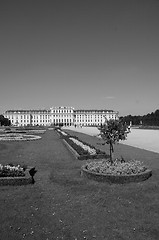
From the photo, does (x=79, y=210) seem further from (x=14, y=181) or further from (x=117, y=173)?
(x=14, y=181)

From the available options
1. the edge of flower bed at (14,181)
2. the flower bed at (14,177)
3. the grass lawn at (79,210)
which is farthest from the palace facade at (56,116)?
the grass lawn at (79,210)

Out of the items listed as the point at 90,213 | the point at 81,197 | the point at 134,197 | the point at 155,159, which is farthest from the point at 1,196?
the point at 155,159

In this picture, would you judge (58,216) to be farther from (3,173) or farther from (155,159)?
(155,159)

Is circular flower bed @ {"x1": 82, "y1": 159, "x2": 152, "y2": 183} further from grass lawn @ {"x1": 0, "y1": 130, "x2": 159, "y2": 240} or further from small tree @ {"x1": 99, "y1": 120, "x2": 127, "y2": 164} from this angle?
small tree @ {"x1": 99, "y1": 120, "x2": 127, "y2": 164}

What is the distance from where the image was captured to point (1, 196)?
706 centimetres

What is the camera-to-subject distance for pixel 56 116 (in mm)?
163750

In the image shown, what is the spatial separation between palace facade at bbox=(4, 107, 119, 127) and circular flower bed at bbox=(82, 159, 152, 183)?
153m

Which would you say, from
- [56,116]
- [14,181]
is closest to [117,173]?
[14,181]

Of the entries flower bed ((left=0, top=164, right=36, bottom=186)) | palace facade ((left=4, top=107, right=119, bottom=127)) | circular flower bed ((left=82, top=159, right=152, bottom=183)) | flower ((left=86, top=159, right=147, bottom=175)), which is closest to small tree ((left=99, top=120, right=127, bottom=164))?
flower ((left=86, top=159, right=147, bottom=175))

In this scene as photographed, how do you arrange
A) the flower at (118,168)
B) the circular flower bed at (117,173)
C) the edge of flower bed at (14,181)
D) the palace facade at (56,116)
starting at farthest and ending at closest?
the palace facade at (56,116)
the flower at (118,168)
the circular flower bed at (117,173)
the edge of flower bed at (14,181)

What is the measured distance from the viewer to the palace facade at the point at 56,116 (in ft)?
537

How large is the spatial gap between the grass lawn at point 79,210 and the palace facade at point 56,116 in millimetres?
154283

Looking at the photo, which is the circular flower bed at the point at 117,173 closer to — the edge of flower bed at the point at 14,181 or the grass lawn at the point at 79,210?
the grass lawn at the point at 79,210

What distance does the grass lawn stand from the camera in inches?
189
